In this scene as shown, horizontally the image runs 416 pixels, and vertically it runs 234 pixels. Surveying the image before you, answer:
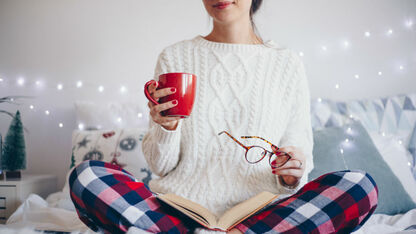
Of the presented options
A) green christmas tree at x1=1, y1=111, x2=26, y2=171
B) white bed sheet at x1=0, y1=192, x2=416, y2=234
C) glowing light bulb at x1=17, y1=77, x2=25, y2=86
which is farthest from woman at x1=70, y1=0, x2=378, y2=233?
glowing light bulb at x1=17, y1=77, x2=25, y2=86

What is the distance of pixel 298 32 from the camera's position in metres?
1.75

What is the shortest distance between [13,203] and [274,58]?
1304 mm

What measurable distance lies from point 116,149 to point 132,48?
2.24ft

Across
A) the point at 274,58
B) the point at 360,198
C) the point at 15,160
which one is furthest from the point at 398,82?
the point at 15,160

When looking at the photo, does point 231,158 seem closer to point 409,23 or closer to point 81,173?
point 81,173

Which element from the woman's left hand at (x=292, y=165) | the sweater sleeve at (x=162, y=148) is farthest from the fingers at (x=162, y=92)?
the woman's left hand at (x=292, y=165)

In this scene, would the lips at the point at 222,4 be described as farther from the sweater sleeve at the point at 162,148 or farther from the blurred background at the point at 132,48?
the blurred background at the point at 132,48

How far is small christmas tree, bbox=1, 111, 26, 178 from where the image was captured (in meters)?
1.52

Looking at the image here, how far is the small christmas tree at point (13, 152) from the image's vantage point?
152 centimetres

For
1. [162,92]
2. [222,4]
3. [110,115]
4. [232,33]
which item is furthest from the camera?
[110,115]

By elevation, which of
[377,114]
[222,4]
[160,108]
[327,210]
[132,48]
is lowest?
[327,210]

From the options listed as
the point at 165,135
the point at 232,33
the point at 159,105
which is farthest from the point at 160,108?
the point at 232,33

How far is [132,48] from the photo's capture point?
72.4 inches

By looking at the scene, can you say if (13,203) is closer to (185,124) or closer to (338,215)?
(185,124)
